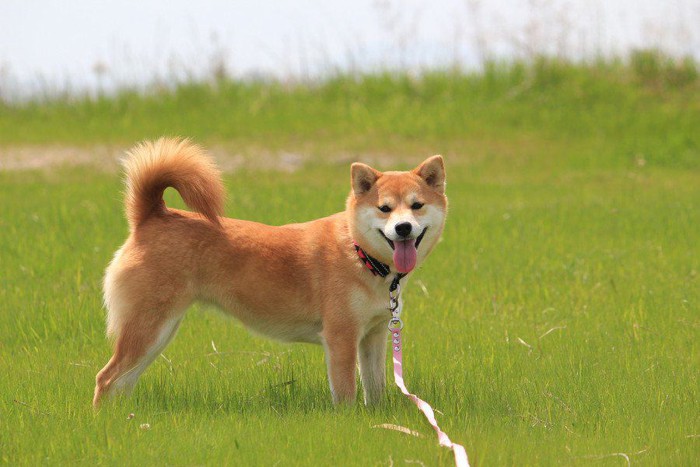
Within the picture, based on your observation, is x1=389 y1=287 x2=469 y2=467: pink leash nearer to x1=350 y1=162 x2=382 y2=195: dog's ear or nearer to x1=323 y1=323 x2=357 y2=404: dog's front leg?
x1=323 y1=323 x2=357 y2=404: dog's front leg

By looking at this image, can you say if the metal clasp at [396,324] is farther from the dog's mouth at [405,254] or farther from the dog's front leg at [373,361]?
the dog's mouth at [405,254]

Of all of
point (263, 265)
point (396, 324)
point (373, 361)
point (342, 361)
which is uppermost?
point (263, 265)

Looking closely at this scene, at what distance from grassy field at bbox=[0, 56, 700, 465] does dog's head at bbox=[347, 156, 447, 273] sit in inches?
32.0

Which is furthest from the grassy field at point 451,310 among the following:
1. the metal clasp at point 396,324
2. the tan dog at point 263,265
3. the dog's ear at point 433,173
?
the dog's ear at point 433,173

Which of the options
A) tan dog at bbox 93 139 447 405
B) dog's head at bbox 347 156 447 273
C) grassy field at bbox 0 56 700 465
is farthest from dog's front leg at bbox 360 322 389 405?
dog's head at bbox 347 156 447 273

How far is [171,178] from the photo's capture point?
5.38 meters

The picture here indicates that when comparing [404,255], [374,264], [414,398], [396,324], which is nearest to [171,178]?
[374,264]

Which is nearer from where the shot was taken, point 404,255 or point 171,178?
point 404,255

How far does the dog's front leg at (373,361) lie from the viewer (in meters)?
5.49

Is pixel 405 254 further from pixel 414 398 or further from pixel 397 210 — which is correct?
pixel 414 398

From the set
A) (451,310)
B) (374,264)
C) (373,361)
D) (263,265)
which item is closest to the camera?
(374,264)

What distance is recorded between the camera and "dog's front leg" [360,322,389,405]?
5.49 meters

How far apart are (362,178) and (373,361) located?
3.33ft

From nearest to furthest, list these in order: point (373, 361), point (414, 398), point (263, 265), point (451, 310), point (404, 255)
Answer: point (414, 398) → point (404, 255) → point (263, 265) → point (373, 361) → point (451, 310)
